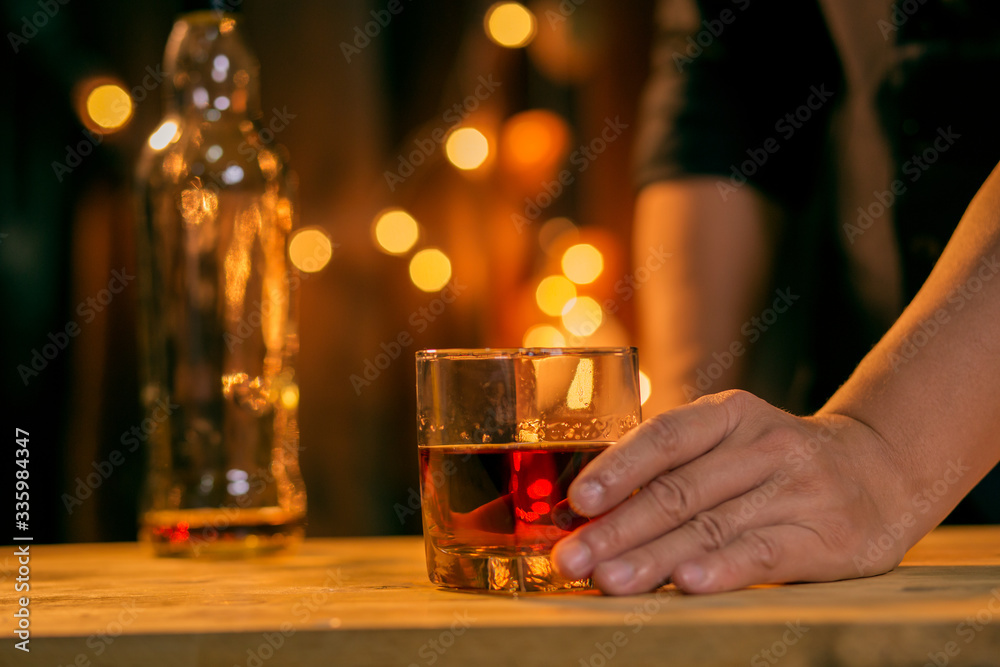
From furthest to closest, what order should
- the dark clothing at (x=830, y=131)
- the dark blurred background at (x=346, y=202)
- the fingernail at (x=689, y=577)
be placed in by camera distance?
the dark blurred background at (x=346, y=202), the dark clothing at (x=830, y=131), the fingernail at (x=689, y=577)

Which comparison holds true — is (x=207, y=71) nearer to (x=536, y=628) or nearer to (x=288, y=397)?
(x=288, y=397)

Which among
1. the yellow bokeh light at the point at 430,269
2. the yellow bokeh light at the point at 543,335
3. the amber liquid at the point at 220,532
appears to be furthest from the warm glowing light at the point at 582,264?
the amber liquid at the point at 220,532

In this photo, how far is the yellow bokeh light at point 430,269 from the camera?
1.91 m

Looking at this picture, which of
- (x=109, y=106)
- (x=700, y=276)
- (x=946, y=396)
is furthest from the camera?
(x=109, y=106)

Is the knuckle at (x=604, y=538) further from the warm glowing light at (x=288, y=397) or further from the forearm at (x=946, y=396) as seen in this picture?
the warm glowing light at (x=288, y=397)

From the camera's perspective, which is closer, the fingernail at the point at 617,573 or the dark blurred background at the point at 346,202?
the fingernail at the point at 617,573

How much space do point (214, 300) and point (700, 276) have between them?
0.74m

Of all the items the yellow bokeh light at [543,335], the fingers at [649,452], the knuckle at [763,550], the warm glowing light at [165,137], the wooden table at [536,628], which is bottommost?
the wooden table at [536,628]

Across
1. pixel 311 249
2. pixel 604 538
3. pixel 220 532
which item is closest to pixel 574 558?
pixel 604 538

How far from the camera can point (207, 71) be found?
3.14 ft

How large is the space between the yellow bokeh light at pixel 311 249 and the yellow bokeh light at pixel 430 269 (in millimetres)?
181

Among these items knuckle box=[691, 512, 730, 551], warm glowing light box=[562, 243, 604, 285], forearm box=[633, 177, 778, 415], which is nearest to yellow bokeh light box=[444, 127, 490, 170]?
warm glowing light box=[562, 243, 604, 285]

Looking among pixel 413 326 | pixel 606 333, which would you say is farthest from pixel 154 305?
pixel 606 333

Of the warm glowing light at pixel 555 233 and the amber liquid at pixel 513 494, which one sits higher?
the warm glowing light at pixel 555 233
